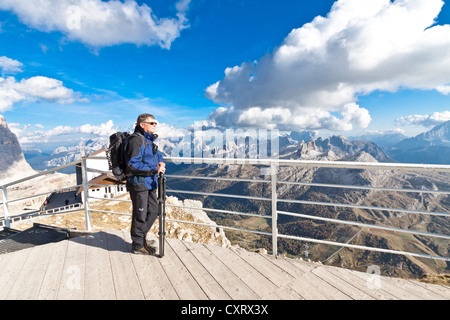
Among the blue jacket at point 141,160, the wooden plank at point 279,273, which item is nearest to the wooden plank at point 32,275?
the blue jacket at point 141,160

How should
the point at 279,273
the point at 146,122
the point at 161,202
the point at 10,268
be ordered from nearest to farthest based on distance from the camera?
the point at 279,273 → the point at 10,268 → the point at 146,122 → the point at 161,202

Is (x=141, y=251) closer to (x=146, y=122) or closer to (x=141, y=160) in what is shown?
(x=141, y=160)

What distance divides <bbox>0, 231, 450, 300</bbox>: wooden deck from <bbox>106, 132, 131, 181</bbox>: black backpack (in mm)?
1687

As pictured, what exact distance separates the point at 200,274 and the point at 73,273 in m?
2.13

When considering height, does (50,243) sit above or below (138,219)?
below

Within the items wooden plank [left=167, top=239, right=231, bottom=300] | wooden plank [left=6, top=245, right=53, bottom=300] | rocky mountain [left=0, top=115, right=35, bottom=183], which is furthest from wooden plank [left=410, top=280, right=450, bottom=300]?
rocky mountain [left=0, top=115, right=35, bottom=183]

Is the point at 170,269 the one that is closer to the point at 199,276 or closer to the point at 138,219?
the point at 199,276

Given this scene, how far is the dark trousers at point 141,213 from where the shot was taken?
13.5ft

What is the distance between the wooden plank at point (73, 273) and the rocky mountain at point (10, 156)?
724 feet

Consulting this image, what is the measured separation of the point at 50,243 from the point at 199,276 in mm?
3717

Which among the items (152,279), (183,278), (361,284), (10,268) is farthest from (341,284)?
(10,268)

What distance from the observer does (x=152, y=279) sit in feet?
11.4
